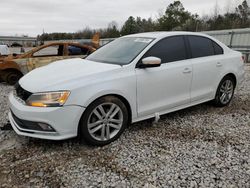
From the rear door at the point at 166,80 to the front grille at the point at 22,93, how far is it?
151cm

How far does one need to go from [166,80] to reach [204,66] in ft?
3.19

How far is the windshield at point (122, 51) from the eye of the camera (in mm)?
3557

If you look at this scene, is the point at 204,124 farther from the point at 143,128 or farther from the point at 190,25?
the point at 190,25

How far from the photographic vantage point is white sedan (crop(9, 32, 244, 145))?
9.37 ft

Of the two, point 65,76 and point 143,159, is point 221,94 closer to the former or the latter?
point 143,159

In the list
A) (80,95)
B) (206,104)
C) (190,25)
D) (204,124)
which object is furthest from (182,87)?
(190,25)

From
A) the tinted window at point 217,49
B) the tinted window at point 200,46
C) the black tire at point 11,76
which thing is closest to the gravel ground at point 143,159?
the tinted window at point 200,46

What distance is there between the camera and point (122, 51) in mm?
3799

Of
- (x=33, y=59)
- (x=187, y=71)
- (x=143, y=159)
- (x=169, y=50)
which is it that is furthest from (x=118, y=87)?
(x=33, y=59)

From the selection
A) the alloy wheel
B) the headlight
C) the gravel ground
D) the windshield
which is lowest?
the gravel ground

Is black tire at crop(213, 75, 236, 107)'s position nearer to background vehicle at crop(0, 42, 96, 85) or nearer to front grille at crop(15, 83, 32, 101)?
front grille at crop(15, 83, 32, 101)

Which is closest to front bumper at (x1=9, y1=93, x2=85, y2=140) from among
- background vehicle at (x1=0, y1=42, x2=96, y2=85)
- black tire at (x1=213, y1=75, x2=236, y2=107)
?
black tire at (x1=213, y1=75, x2=236, y2=107)

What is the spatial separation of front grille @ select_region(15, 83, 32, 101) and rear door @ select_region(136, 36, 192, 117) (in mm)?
1513

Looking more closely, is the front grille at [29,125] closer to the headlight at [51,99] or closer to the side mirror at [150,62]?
the headlight at [51,99]
